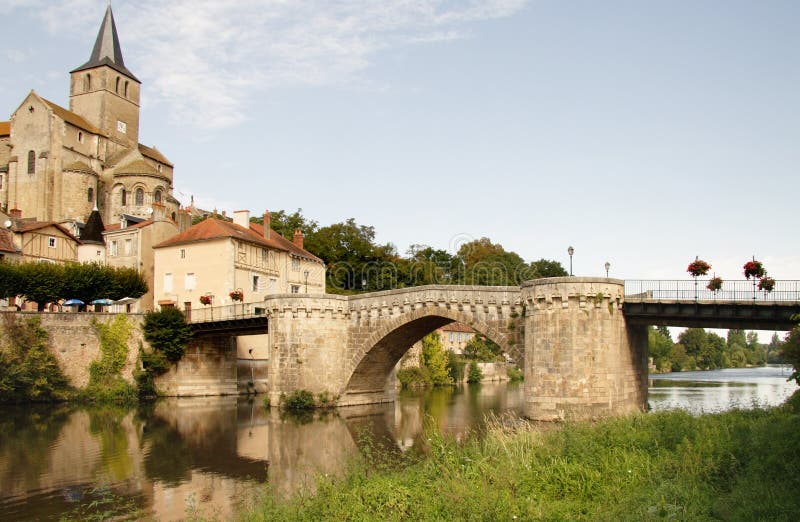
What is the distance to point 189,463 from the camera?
2327 centimetres

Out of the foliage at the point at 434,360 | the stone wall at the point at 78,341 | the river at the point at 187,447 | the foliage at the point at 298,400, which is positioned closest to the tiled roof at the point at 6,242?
the stone wall at the point at 78,341

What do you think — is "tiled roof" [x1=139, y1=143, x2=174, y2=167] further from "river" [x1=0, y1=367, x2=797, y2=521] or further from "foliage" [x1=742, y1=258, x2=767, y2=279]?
"foliage" [x1=742, y1=258, x2=767, y2=279]

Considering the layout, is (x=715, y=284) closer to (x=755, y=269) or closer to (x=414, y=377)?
(x=755, y=269)

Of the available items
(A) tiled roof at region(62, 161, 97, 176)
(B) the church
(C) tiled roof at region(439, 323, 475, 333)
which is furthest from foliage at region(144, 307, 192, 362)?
(C) tiled roof at region(439, 323, 475, 333)

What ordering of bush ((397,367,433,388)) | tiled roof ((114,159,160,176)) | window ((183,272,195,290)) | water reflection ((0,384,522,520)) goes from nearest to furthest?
water reflection ((0,384,522,520)) < window ((183,272,195,290)) < bush ((397,367,433,388)) < tiled roof ((114,159,160,176))

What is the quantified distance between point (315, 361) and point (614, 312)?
49.8 ft

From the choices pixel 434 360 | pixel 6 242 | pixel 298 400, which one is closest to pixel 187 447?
pixel 298 400

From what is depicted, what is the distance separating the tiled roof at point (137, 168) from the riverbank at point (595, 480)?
58.0 m

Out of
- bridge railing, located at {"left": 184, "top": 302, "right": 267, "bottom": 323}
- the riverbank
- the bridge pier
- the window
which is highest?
the window

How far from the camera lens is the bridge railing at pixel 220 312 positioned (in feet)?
143

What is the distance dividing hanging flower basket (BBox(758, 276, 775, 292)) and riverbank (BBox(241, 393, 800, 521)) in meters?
8.48

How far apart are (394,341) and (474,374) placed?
3045cm

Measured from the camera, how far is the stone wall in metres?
42.6

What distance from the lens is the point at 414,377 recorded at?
57531 mm
